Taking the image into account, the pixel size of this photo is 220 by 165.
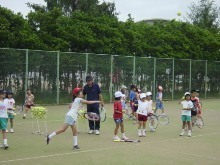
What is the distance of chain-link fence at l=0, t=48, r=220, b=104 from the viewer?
23859 mm

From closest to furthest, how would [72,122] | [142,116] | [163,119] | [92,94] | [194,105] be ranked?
1. [72,122]
2. [142,116]
3. [92,94]
4. [194,105]
5. [163,119]

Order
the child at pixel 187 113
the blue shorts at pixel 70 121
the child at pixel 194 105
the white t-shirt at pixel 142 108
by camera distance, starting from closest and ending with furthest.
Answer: the blue shorts at pixel 70 121
the white t-shirt at pixel 142 108
the child at pixel 187 113
the child at pixel 194 105

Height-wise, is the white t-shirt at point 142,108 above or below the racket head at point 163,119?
above

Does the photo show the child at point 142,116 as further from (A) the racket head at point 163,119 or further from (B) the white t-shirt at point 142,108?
(A) the racket head at point 163,119

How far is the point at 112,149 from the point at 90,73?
52.1 ft

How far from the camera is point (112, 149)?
1171 centimetres

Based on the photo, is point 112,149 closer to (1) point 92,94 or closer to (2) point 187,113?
(1) point 92,94

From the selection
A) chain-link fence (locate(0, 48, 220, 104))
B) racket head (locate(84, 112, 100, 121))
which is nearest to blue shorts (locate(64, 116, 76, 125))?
racket head (locate(84, 112, 100, 121))

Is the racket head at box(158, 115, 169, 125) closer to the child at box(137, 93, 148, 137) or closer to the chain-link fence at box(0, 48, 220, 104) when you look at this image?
the child at box(137, 93, 148, 137)

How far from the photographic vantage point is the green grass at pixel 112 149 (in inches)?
404

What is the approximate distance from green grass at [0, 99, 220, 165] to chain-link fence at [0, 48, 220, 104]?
7792 millimetres

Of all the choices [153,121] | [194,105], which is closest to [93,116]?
[153,121]

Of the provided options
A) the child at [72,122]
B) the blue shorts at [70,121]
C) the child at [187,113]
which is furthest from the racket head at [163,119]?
the blue shorts at [70,121]

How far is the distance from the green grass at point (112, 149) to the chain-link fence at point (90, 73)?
7.79 m
